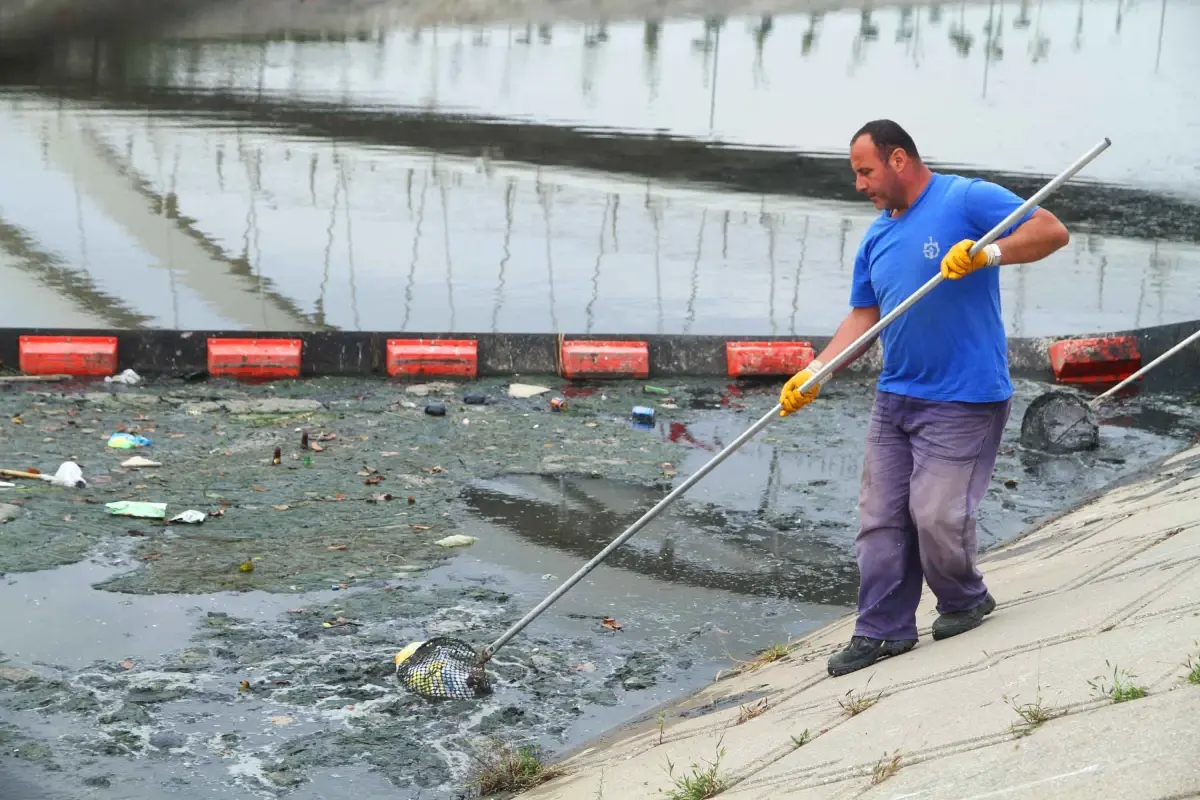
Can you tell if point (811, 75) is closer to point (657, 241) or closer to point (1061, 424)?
point (657, 241)

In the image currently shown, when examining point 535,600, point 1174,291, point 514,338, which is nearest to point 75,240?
point 514,338

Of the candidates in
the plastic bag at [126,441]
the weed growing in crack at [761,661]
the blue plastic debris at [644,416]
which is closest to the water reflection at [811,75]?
the blue plastic debris at [644,416]

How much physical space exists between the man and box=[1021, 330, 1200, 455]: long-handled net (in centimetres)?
489

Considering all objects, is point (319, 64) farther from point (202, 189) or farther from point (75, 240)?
point (75, 240)

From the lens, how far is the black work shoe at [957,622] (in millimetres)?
4598

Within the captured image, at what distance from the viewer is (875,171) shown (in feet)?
14.3

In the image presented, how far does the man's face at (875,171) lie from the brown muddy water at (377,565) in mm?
2126

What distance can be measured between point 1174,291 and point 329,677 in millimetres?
12952

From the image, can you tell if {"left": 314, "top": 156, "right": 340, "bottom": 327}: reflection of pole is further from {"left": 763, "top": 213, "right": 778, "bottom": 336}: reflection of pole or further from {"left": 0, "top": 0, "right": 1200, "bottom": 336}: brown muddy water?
{"left": 763, "top": 213, "right": 778, "bottom": 336}: reflection of pole

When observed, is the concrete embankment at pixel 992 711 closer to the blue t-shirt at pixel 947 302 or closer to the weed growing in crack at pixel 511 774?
the weed growing in crack at pixel 511 774

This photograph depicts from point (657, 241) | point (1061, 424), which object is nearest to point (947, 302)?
point (1061, 424)

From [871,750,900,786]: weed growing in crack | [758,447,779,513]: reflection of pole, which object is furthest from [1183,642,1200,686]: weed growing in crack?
[758,447,779,513]: reflection of pole

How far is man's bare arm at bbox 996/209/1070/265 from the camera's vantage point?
4145 millimetres

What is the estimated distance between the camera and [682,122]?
17.4 metres
